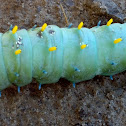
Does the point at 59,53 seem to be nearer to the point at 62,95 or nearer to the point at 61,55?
the point at 61,55

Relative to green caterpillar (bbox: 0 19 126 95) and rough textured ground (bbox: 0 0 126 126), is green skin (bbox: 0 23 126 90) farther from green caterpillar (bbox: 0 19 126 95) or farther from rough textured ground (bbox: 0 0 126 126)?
Answer: rough textured ground (bbox: 0 0 126 126)

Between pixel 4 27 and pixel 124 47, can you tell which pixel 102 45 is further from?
pixel 4 27

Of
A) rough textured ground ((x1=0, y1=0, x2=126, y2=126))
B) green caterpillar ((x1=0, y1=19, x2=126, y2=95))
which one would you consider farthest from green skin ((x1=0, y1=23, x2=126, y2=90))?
rough textured ground ((x1=0, y1=0, x2=126, y2=126))

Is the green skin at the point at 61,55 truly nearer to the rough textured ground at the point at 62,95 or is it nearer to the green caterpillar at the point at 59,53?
the green caterpillar at the point at 59,53

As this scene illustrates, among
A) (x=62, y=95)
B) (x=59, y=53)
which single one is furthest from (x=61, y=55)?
(x=62, y=95)

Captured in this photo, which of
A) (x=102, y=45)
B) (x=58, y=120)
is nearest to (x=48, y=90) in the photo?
(x=58, y=120)

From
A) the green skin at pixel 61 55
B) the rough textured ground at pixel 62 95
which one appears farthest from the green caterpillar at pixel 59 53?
the rough textured ground at pixel 62 95

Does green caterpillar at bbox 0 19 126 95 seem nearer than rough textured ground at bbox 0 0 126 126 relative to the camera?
Yes
